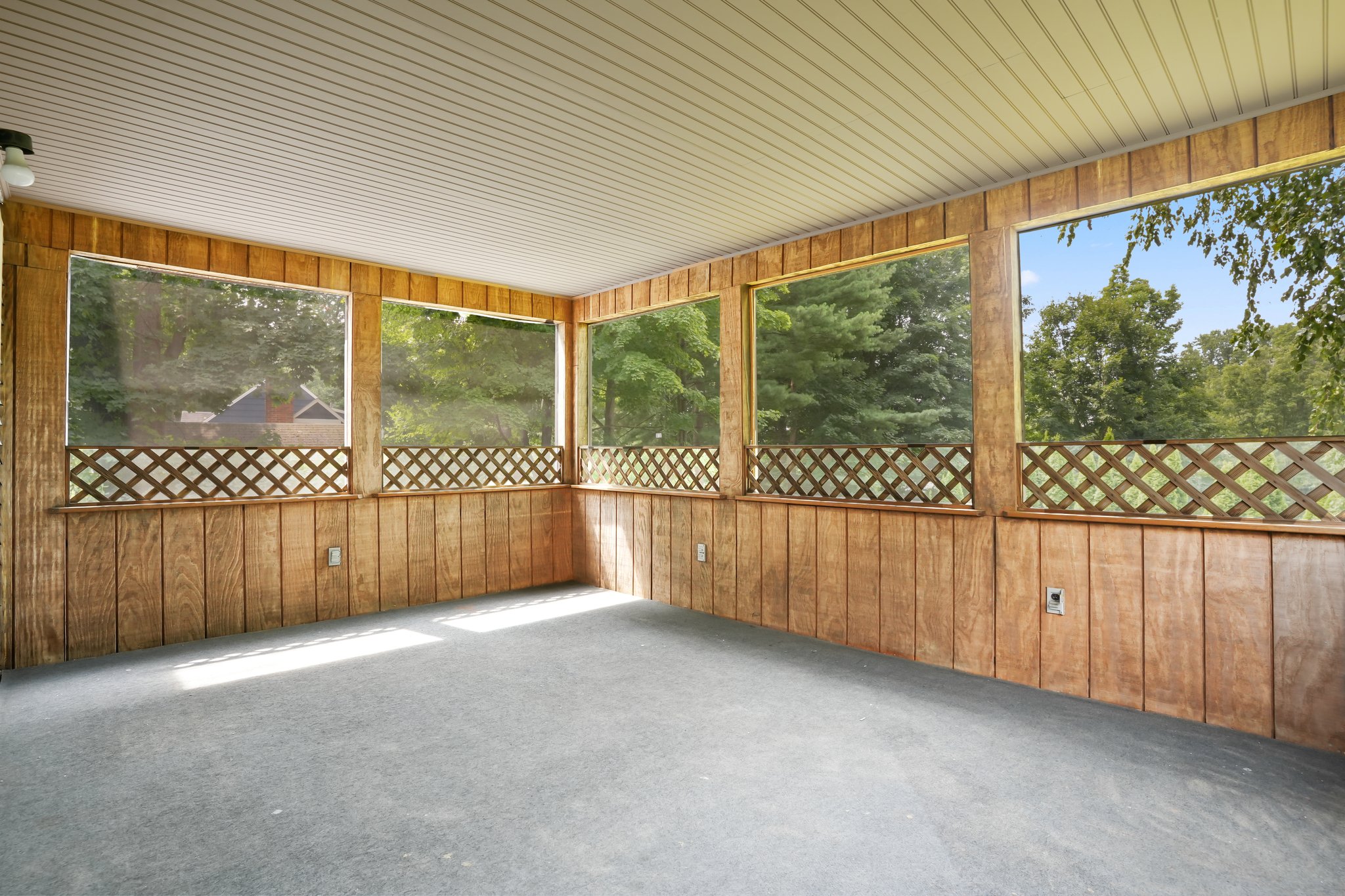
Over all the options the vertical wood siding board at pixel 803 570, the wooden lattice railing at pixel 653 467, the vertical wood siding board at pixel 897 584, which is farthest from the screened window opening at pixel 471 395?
the vertical wood siding board at pixel 897 584

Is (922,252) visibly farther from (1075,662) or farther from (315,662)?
(315,662)

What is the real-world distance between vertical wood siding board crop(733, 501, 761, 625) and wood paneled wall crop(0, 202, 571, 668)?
1.98m

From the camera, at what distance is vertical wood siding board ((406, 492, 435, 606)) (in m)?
5.03

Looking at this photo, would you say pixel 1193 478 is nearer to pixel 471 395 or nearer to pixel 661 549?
pixel 661 549

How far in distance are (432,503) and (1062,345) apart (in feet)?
16.2

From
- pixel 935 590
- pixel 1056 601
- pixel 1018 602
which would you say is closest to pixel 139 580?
pixel 935 590

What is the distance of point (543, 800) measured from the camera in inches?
85.7

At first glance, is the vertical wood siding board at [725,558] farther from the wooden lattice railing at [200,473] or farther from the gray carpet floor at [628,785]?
the wooden lattice railing at [200,473]

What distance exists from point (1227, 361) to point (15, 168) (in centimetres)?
565

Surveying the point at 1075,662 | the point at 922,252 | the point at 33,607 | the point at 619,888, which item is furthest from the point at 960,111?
the point at 33,607

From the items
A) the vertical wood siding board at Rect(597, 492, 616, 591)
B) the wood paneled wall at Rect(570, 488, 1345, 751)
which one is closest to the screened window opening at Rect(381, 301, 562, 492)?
the vertical wood siding board at Rect(597, 492, 616, 591)

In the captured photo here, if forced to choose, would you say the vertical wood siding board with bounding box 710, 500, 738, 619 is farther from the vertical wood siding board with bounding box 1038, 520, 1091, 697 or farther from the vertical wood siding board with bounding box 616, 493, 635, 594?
the vertical wood siding board with bounding box 1038, 520, 1091, 697

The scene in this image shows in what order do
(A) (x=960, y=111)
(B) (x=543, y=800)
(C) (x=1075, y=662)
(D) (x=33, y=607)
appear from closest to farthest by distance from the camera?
(B) (x=543, y=800) < (A) (x=960, y=111) < (C) (x=1075, y=662) < (D) (x=33, y=607)

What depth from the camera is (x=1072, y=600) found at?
10.3 feet
